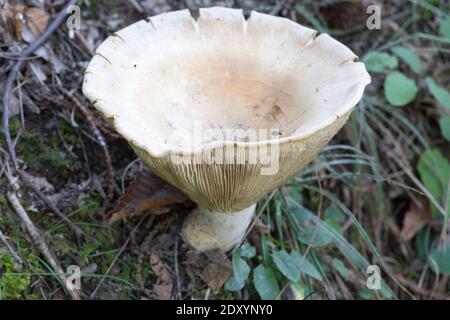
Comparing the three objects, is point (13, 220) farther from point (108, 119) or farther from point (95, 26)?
point (95, 26)

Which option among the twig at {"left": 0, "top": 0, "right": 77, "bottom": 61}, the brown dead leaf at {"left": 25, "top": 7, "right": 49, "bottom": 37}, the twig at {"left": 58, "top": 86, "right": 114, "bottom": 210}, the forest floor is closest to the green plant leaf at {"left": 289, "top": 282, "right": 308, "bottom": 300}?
the forest floor

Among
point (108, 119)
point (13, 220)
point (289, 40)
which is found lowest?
point (13, 220)

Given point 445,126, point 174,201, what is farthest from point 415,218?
point 174,201

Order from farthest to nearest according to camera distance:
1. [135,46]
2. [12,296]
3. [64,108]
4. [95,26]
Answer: [95,26] < [64,108] < [135,46] < [12,296]

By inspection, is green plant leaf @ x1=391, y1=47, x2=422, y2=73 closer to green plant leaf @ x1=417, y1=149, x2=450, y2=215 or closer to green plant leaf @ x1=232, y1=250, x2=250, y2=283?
green plant leaf @ x1=417, y1=149, x2=450, y2=215
